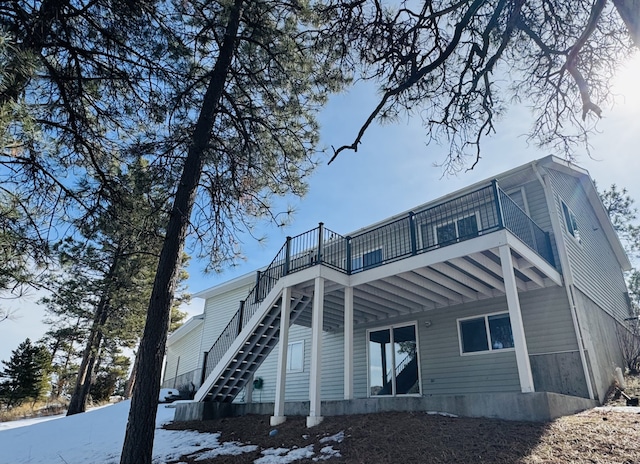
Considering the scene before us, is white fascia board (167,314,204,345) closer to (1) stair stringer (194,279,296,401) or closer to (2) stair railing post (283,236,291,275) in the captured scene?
(1) stair stringer (194,279,296,401)

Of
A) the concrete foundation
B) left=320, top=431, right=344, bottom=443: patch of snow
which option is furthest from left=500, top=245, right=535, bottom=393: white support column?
left=320, top=431, right=344, bottom=443: patch of snow

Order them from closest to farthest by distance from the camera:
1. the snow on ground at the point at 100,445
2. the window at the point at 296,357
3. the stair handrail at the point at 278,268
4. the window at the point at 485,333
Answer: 1. the snow on ground at the point at 100,445
2. the window at the point at 485,333
3. the stair handrail at the point at 278,268
4. the window at the point at 296,357

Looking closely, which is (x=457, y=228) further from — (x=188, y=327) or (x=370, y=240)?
(x=188, y=327)

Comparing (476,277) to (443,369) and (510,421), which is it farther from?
(510,421)

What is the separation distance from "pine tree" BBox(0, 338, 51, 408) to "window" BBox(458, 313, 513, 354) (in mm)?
26591

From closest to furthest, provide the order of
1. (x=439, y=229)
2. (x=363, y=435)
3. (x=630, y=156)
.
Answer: (x=630, y=156) → (x=363, y=435) → (x=439, y=229)

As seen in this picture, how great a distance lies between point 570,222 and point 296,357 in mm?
9334

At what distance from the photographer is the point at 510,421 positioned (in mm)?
5266

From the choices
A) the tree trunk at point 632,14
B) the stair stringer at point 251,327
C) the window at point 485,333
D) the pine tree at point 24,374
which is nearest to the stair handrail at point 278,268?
the stair stringer at point 251,327

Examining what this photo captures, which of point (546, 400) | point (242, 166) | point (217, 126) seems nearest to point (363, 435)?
point (546, 400)

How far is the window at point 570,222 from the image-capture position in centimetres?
955

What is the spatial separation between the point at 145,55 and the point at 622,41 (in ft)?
22.1

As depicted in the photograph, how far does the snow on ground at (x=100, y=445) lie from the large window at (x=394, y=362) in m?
4.59

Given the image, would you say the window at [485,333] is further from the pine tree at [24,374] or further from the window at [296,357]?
the pine tree at [24,374]
